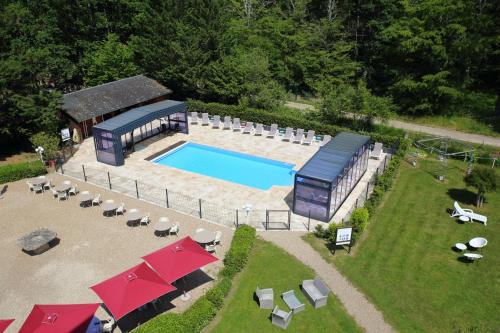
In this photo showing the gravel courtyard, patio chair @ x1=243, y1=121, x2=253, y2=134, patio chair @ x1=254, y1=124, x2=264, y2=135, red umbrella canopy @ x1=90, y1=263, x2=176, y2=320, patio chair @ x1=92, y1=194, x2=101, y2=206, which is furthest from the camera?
patio chair @ x1=243, y1=121, x2=253, y2=134

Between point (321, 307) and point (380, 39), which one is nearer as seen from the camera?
point (321, 307)

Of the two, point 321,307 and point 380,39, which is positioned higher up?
point 380,39

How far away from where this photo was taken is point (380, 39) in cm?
4966

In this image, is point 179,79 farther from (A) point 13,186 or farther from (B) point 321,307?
(B) point 321,307

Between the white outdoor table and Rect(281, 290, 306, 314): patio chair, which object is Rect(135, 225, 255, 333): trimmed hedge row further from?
Rect(281, 290, 306, 314): patio chair

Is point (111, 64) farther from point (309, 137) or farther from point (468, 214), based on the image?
point (468, 214)

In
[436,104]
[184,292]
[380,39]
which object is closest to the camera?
[184,292]

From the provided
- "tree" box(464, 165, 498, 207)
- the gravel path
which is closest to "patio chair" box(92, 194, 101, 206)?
the gravel path

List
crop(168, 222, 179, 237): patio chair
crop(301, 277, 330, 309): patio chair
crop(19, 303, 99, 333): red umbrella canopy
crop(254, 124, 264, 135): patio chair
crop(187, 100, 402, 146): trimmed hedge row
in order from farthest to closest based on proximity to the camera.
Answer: crop(254, 124, 264, 135): patio chair → crop(187, 100, 402, 146): trimmed hedge row → crop(168, 222, 179, 237): patio chair → crop(301, 277, 330, 309): patio chair → crop(19, 303, 99, 333): red umbrella canopy

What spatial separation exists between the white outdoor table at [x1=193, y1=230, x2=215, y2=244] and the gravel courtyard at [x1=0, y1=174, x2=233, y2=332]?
83 cm

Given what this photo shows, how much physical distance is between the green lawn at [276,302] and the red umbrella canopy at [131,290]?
104 inches

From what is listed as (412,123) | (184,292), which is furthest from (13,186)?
(412,123)

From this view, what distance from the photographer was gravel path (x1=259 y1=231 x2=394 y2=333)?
1502 cm

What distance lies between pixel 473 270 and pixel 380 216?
5.64m
